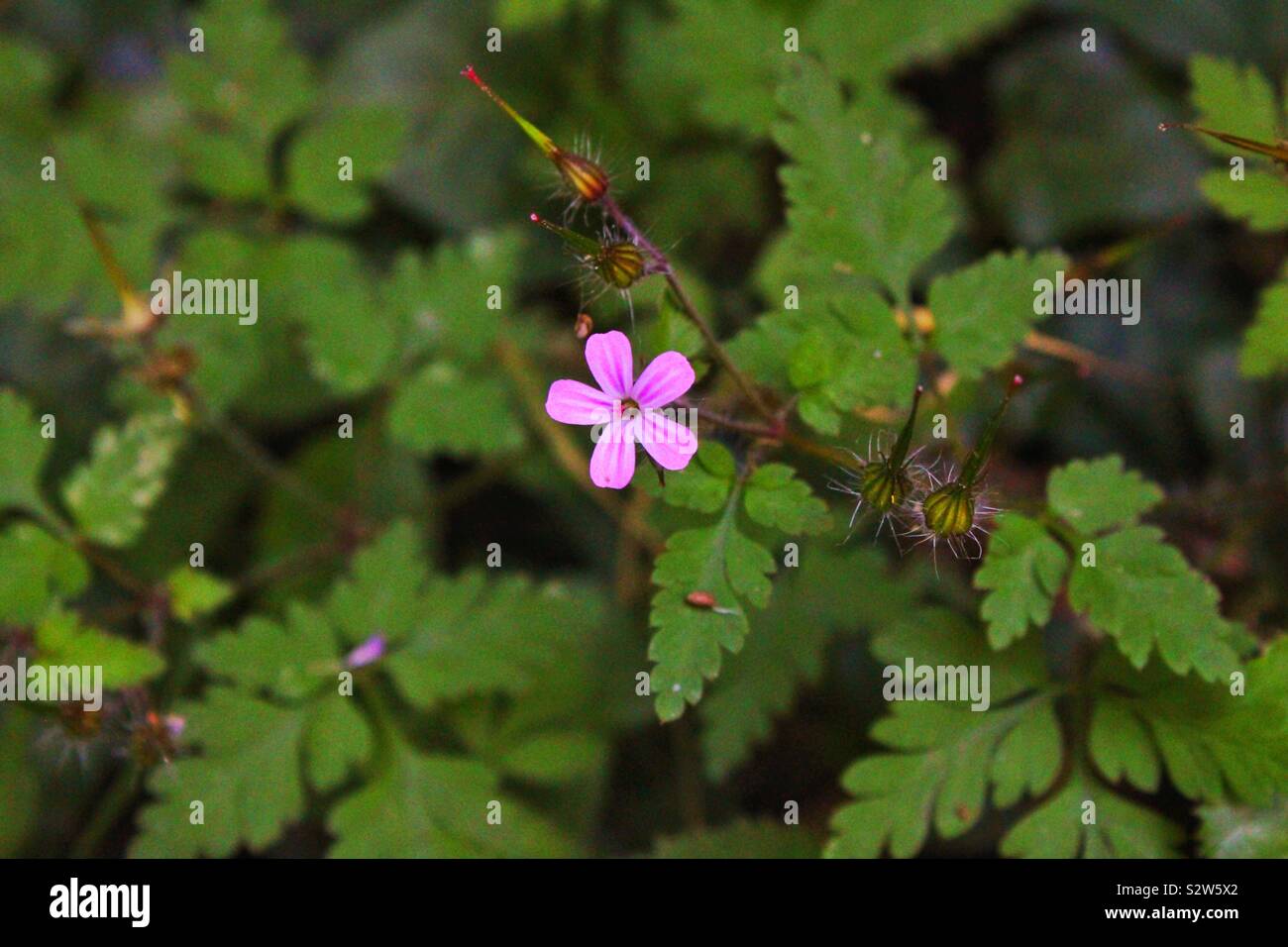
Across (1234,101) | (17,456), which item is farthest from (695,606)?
(17,456)

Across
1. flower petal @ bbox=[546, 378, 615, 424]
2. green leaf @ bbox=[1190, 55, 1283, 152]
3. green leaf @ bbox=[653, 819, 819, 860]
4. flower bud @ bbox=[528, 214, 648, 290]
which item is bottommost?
green leaf @ bbox=[653, 819, 819, 860]

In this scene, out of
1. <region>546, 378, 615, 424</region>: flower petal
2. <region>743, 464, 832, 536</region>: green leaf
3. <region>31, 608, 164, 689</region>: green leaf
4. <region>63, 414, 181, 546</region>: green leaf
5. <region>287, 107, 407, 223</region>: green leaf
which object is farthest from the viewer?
<region>287, 107, 407, 223</region>: green leaf

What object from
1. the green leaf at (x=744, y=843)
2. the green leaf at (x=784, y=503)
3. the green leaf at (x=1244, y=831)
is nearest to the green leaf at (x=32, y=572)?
the green leaf at (x=744, y=843)

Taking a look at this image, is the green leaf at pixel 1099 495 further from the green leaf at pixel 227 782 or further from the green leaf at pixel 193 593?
the green leaf at pixel 193 593

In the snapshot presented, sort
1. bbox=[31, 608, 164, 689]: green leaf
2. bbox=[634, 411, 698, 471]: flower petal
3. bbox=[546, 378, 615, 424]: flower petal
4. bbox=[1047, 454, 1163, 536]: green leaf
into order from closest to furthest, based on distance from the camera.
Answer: bbox=[634, 411, 698, 471]: flower petal → bbox=[546, 378, 615, 424]: flower petal → bbox=[1047, 454, 1163, 536]: green leaf → bbox=[31, 608, 164, 689]: green leaf

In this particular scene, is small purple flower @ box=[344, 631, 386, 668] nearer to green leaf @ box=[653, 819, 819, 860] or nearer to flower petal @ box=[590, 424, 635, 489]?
green leaf @ box=[653, 819, 819, 860]

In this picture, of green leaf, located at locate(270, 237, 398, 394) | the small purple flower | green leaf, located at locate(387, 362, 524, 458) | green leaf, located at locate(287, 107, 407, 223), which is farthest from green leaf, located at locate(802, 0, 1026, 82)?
the small purple flower

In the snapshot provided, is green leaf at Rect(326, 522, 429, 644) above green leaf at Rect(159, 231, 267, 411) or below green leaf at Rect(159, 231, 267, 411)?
below

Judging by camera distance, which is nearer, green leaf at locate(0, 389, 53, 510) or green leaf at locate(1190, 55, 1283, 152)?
green leaf at locate(1190, 55, 1283, 152)
